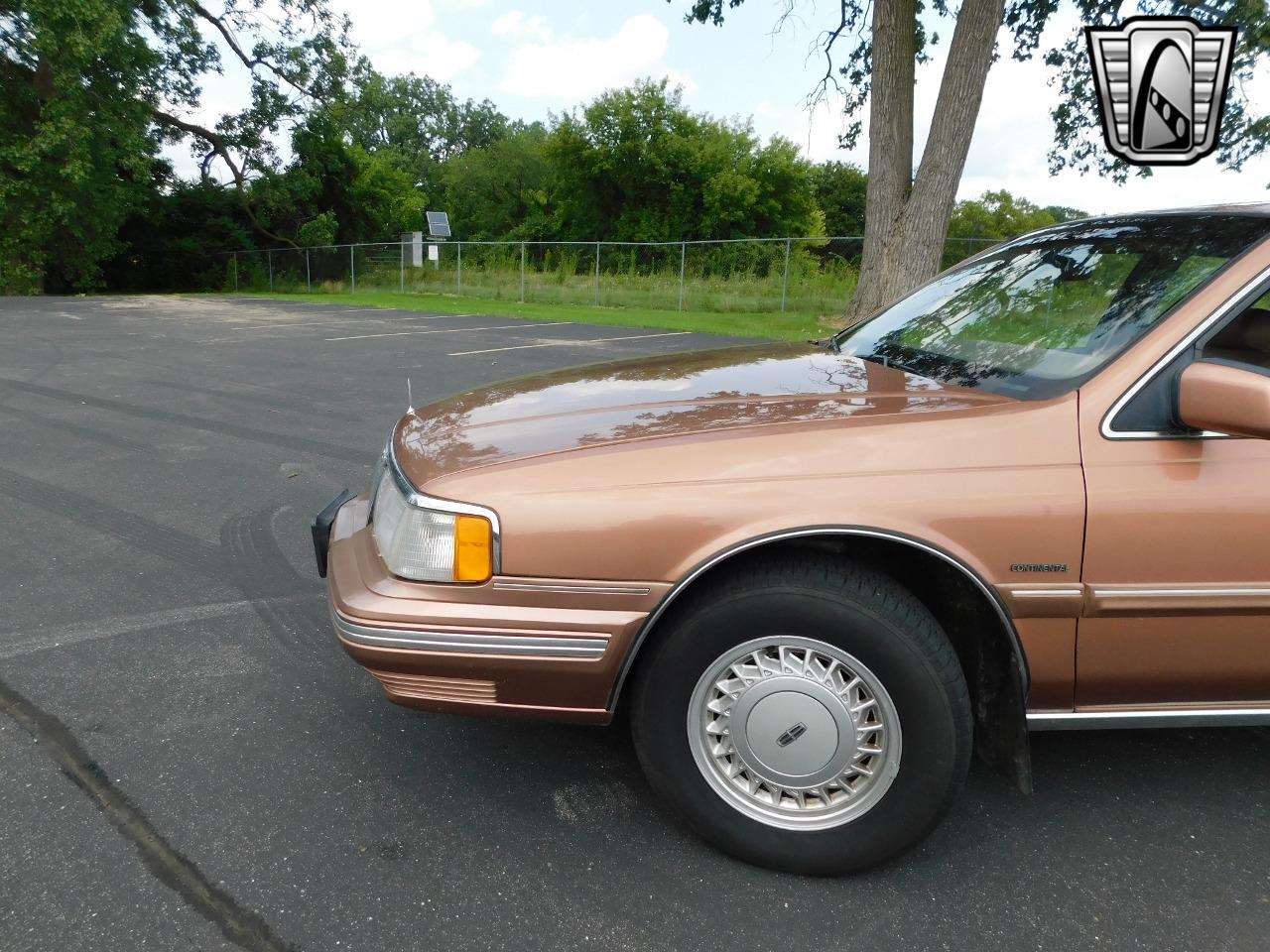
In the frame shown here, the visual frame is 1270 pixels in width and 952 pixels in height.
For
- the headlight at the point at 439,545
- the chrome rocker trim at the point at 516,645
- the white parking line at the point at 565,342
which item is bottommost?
the chrome rocker trim at the point at 516,645

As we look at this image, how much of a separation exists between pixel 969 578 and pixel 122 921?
2.07 metres

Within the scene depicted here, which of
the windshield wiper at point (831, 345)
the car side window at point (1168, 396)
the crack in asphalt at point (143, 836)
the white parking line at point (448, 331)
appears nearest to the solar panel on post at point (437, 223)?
the white parking line at point (448, 331)

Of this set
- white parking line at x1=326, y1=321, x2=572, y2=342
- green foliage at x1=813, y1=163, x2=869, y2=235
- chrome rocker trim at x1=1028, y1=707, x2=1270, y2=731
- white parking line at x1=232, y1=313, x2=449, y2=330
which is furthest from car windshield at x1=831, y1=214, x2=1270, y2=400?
green foliage at x1=813, y1=163, x2=869, y2=235

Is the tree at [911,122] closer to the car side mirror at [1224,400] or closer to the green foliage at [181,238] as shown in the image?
the car side mirror at [1224,400]

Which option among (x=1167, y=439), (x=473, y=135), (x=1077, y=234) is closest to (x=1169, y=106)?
(x=1077, y=234)

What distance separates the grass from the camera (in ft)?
59.2

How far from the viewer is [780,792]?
2295 mm

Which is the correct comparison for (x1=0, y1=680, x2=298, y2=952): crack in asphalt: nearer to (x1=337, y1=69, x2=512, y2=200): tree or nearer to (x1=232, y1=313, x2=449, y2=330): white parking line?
(x1=232, y1=313, x2=449, y2=330): white parking line

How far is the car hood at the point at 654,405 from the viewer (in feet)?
7.72

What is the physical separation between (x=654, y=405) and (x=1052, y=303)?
1.31 meters

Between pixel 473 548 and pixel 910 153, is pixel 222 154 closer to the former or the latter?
pixel 910 153

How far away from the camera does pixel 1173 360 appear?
2.19 m

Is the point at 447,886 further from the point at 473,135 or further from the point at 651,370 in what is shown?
the point at 473,135

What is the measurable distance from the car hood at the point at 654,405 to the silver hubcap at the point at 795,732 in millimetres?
584
